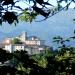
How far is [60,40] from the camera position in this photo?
4.13m

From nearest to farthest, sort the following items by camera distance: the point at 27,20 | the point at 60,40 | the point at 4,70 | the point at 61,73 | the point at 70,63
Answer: the point at 4,70, the point at 61,73, the point at 70,63, the point at 60,40, the point at 27,20

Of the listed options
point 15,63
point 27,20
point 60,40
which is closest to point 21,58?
point 15,63

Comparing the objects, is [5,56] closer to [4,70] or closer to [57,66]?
[4,70]

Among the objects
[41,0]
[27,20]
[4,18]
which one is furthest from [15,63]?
[27,20]

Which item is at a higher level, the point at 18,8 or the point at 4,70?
the point at 18,8

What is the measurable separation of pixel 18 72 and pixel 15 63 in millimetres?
67

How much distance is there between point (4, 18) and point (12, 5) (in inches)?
4.1

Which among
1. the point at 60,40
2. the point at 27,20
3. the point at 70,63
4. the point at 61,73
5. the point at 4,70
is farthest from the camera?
the point at 27,20

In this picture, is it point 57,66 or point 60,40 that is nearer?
point 57,66

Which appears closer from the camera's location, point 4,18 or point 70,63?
point 4,18

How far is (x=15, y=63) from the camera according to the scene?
2.17m

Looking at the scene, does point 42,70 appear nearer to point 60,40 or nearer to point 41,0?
point 41,0

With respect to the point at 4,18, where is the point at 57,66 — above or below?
below

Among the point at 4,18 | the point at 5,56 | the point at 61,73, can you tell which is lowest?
the point at 61,73
